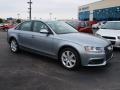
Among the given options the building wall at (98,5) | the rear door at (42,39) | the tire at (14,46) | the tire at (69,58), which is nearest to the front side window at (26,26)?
the rear door at (42,39)

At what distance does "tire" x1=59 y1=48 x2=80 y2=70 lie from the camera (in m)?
6.65

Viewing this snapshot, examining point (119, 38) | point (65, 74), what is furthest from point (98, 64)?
point (119, 38)

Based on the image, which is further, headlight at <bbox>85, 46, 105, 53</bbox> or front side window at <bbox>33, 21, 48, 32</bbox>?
front side window at <bbox>33, 21, 48, 32</bbox>

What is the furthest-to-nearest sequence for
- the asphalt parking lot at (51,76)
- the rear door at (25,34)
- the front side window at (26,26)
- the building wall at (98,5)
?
the building wall at (98,5) → the front side window at (26,26) → the rear door at (25,34) → the asphalt parking lot at (51,76)

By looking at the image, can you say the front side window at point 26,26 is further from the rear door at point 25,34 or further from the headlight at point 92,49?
the headlight at point 92,49

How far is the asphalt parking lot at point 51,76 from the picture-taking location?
17.7ft

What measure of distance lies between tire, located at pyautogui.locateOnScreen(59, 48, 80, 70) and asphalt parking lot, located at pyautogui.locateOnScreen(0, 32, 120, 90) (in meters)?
0.19

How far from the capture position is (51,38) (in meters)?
7.40

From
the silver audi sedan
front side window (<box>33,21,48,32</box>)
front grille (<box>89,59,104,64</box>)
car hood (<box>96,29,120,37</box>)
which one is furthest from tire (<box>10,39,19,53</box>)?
car hood (<box>96,29,120,37</box>)

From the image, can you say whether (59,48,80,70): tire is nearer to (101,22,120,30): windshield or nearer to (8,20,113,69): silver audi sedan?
(8,20,113,69): silver audi sedan

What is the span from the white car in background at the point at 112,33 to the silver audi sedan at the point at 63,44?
2.93 metres

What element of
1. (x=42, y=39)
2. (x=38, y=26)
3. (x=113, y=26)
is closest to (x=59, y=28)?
(x=42, y=39)

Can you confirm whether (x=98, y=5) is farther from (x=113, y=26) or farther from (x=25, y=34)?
(x=25, y=34)

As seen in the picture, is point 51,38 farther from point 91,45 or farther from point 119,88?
point 119,88
